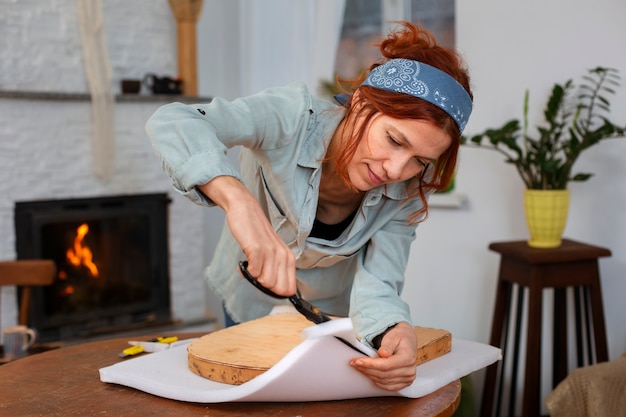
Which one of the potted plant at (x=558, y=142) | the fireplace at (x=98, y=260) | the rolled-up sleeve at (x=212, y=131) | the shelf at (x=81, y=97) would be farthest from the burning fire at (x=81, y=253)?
the rolled-up sleeve at (x=212, y=131)

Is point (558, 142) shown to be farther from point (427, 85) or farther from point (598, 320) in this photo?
point (427, 85)

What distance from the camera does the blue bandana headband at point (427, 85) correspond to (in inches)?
55.2

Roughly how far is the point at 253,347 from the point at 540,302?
155cm

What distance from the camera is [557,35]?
308cm

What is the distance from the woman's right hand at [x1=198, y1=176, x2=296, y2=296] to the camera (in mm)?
1143

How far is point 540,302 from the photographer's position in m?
2.75

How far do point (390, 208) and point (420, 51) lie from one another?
35cm

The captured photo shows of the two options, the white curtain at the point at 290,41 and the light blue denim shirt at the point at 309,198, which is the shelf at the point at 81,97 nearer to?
the white curtain at the point at 290,41

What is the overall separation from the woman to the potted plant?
1.22m

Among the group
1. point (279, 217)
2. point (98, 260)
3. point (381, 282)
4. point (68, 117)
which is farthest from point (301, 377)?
point (98, 260)

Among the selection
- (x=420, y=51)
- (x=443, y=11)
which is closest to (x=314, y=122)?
(x=420, y=51)

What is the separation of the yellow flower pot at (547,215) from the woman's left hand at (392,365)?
153cm

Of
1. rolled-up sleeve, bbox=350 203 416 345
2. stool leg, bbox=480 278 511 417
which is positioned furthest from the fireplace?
rolled-up sleeve, bbox=350 203 416 345

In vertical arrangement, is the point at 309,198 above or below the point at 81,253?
above
